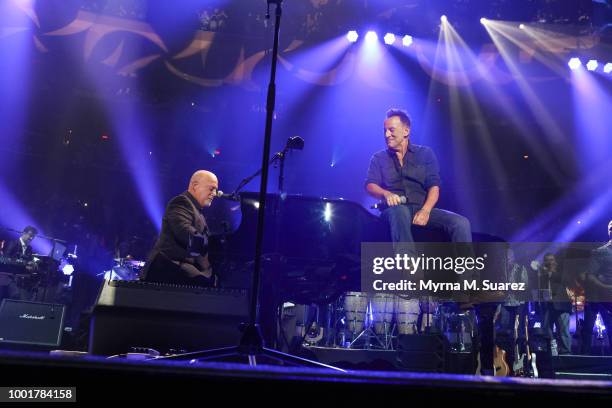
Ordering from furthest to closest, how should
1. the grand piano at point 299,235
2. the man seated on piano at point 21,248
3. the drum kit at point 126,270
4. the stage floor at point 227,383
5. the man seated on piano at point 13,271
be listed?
the man seated on piano at point 21,248 → the drum kit at point 126,270 → the man seated on piano at point 13,271 → the grand piano at point 299,235 → the stage floor at point 227,383

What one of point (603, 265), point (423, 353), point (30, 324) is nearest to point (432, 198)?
point (423, 353)

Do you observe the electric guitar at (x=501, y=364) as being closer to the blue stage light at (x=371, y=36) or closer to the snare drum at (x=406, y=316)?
the snare drum at (x=406, y=316)

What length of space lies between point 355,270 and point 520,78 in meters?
6.46

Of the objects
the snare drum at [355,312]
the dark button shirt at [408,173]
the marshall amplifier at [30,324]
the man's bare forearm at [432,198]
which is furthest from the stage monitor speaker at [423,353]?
the marshall amplifier at [30,324]

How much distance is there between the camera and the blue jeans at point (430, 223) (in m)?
3.99

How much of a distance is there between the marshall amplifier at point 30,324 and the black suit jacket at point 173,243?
146 cm

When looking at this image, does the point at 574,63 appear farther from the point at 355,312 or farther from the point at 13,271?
the point at 13,271

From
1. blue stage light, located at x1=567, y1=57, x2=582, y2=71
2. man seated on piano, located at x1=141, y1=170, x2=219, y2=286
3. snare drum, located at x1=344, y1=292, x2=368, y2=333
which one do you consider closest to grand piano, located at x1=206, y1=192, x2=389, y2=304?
man seated on piano, located at x1=141, y1=170, x2=219, y2=286

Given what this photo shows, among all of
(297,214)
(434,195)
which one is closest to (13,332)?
(297,214)

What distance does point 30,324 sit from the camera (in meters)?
4.95

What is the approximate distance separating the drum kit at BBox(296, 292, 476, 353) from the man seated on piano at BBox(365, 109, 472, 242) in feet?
6.64

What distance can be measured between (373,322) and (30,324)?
414 cm

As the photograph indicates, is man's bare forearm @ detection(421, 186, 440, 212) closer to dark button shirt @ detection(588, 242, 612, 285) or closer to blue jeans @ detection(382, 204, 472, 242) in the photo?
blue jeans @ detection(382, 204, 472, 242)

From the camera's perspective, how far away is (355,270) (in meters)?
3.80
